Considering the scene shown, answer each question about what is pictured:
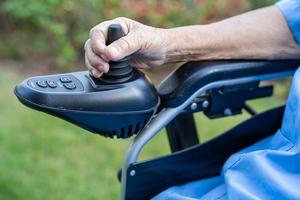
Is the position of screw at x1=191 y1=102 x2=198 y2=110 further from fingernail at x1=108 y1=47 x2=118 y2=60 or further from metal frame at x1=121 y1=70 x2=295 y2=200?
fingernail at x1=108 y1=47 x2=118 y2=60

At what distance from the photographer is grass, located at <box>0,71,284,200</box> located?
2.39 meters

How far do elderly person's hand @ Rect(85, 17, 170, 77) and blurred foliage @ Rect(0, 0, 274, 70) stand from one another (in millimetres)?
1845

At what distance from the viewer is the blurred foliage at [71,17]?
3381 millimetres

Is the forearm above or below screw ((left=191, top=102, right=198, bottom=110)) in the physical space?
above

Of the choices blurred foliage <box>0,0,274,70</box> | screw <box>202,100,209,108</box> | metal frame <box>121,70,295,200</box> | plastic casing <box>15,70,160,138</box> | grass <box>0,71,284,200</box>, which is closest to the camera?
plastic casing <box>15,70,160,138</box>

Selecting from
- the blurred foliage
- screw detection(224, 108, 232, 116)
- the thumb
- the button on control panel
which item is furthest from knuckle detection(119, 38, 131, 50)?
the blurred foliage

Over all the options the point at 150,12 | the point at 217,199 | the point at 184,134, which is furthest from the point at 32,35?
the point at 217,199

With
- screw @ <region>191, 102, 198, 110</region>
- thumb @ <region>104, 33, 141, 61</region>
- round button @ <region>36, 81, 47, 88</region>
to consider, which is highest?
thumb @ <region>104, 33, 141, 61</region>

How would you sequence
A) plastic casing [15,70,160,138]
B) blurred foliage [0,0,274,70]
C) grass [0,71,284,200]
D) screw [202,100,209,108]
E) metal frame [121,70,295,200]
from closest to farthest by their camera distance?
plastic casing [15,70,160,138] → metal frame [121,70,295,200] → screw [202,100,209,108] → grass [0,71,284,200] → blurred foliage [0,0,274,70]

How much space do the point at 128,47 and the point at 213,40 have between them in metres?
0.26

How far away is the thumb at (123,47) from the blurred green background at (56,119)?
1.18m

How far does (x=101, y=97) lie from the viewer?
125 centimetres

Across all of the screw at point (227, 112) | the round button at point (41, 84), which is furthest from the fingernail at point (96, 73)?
the screw at point (227, 112)

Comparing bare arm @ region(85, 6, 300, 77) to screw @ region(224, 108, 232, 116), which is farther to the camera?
screw @ region(224, 108, 232, 116)
